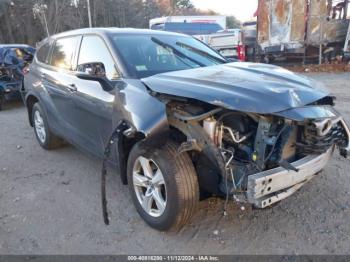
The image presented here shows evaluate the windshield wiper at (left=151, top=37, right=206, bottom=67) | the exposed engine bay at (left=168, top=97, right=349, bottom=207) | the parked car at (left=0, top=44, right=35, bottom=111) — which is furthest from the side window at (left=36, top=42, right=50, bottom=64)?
the parked car at (left=0, top=44, right=35, bottom=111)

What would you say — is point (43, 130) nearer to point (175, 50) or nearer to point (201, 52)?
point (175, 50)

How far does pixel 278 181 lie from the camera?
2490 mm

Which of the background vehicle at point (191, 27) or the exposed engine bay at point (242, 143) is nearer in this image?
the exposed engine bay at point (242, 143)

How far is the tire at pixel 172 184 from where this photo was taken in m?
2.70

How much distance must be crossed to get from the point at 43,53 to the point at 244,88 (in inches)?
145

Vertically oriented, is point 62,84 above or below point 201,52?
below

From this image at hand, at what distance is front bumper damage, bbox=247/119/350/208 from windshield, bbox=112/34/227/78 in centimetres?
151

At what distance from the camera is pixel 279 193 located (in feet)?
8.64

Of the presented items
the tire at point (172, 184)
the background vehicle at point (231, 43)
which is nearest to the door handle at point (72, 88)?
the tire at point (172, 184)

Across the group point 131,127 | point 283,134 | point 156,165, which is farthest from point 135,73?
point 283,134

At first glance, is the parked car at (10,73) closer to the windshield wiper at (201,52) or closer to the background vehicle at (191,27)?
the windshield wiper at (201,52)

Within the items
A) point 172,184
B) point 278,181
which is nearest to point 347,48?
point 278,181

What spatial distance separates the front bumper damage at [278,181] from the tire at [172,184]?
0.51 meters

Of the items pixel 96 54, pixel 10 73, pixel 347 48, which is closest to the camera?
pixel 96 54
